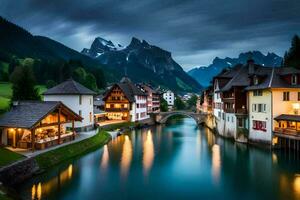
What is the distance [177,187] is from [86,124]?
3689 cm

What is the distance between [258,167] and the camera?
39.8m

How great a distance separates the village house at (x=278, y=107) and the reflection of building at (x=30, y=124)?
33.0 meters

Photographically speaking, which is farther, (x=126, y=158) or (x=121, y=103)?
(x=121, y=103)

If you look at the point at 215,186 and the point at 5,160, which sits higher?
the point at 5,160

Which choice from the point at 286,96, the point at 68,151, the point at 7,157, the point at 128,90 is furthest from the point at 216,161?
the point at 128,90

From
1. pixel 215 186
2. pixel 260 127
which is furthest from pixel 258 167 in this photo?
pixel 260 127

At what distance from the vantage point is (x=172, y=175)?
119 feet

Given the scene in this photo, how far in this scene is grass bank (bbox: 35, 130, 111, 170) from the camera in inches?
1405

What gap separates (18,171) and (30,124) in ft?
27.6

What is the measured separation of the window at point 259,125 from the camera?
169 feet

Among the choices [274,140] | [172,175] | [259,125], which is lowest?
[172,175]

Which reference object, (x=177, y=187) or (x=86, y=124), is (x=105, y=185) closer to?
(x=177, y=187)

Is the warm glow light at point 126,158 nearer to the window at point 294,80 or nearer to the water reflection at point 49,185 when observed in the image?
the water reflection at point 49,185

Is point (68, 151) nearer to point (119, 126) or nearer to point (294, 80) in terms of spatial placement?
point (294, 80)
